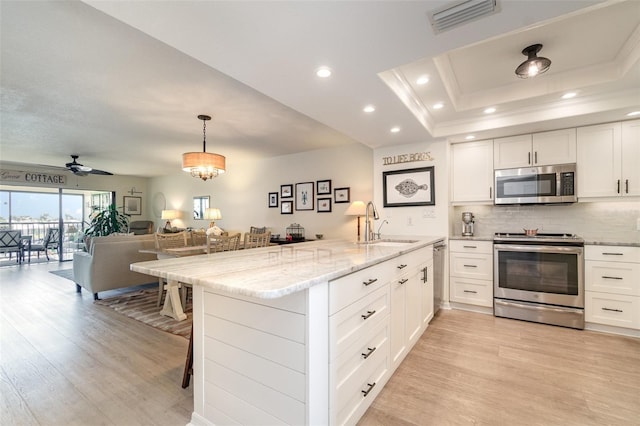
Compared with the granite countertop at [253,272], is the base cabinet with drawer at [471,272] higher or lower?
lower

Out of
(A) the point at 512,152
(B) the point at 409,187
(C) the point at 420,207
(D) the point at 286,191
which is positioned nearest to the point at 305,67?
(B) the point at 409,187

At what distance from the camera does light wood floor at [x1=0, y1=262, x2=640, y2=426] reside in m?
1.71

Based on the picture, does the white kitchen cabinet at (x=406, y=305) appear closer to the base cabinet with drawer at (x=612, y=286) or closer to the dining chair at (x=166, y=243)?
the base cabinet with drawer at (x=612, y=286)

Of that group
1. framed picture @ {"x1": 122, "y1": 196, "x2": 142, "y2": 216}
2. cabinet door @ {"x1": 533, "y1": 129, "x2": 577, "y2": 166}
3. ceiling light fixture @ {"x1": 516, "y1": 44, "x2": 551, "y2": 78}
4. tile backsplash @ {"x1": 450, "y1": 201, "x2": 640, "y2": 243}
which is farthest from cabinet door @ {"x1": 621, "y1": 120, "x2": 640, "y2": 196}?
framed picture @ {"x1": 122, "y1": 196, "x2": 142, "y2": 216}

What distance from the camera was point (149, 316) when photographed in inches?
135

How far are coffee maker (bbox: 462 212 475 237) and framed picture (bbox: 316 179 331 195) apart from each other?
240 cm

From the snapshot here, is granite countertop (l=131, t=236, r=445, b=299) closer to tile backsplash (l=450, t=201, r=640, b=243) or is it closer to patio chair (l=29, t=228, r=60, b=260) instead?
tile backsplash (l=450, t=201, r=640, b=243)

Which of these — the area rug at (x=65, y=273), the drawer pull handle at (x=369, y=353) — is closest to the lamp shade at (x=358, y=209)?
the drawer pull handle at (x=369, y=353)

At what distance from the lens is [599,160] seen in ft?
10.2

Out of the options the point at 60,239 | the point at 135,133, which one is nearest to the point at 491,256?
the point at 135,133

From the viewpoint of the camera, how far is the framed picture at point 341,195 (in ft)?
16.9

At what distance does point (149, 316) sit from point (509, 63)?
473 centimetres

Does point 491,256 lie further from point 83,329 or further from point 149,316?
point 83,329

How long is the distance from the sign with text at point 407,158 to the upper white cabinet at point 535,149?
844 mm
